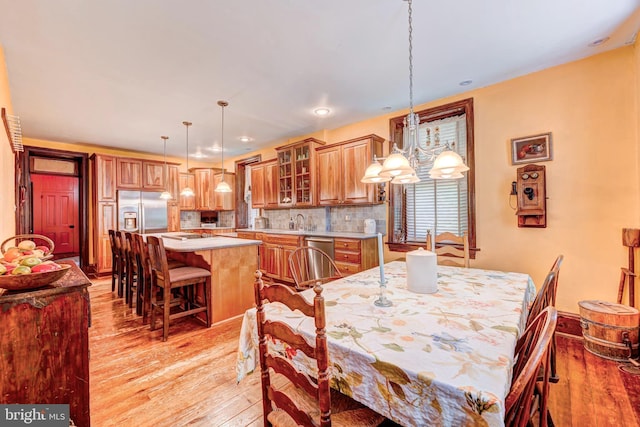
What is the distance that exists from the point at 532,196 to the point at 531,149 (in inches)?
19.6

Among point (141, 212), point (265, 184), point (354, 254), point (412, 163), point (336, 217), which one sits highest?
point (265, 184)

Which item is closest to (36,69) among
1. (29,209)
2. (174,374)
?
(174,374)

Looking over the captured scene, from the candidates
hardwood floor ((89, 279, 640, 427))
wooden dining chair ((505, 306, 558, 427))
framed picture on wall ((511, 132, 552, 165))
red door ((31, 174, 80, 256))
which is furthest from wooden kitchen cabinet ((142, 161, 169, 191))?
wooden dining chair ((505, 306, 558, 427))

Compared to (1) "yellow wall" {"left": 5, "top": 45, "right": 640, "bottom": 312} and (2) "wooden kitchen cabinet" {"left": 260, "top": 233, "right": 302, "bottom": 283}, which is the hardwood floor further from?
(2) "wooden kitchen cabinet" {"left": 260, "top": 233, "right": 302, "bottom": 283}

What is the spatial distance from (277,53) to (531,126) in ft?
8.76

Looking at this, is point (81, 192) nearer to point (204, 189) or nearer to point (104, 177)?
point (104, 177)

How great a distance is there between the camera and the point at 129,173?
221 inches

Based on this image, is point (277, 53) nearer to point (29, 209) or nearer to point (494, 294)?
point (494, 294)

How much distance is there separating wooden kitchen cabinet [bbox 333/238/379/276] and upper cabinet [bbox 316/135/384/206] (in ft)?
2.04

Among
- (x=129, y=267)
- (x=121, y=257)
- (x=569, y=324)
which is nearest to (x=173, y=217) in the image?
(x=121, y=257)

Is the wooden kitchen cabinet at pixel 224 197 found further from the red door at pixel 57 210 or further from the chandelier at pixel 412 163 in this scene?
the chandelier at pixel 412 163

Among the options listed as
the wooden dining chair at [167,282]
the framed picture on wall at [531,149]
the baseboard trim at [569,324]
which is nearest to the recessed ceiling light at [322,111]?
the framed picture on wall at [531,149]

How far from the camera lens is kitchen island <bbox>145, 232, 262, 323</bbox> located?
9.87ft

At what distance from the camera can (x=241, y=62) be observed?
2.54m
